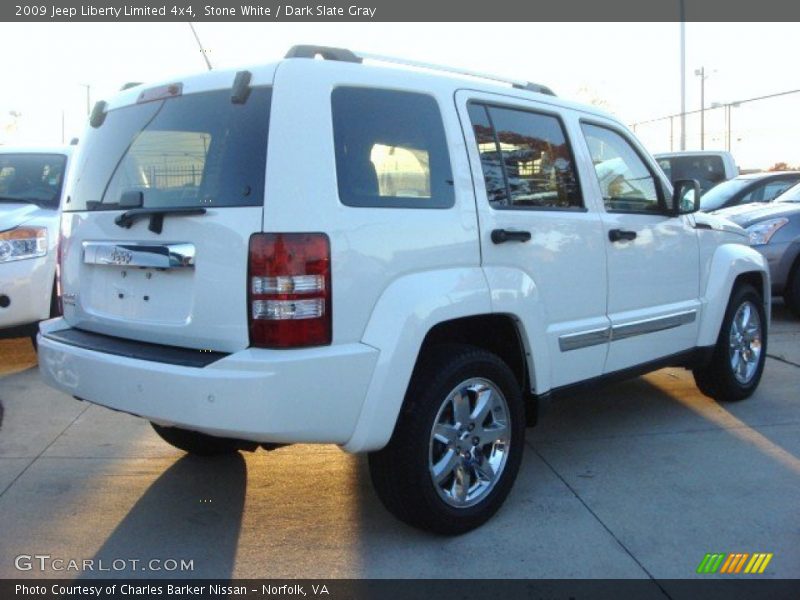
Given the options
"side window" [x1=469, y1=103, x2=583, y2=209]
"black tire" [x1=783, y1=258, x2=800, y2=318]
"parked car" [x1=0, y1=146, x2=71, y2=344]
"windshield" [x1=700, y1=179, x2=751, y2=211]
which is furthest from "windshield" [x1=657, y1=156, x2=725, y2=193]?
"parked car" [x1=0, y1=146, x2=71, y2=344]

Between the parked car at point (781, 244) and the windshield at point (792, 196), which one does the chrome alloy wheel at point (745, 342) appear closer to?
the parked car at point (781, 244)

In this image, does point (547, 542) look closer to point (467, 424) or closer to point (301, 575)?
point (467, 424)

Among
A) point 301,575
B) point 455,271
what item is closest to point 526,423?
point 455,271

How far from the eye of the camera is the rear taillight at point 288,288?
279 cm

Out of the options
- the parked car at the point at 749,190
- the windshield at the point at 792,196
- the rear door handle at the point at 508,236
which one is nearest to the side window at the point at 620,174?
the rear door handle at the point at 508,236

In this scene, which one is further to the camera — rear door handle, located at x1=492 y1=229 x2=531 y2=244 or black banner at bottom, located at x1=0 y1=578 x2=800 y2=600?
rear door handle, located at x1=492 y1=229 x2=531 y2=244

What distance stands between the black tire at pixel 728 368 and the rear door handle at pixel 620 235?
136 cm

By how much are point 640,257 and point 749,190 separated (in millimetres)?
7007

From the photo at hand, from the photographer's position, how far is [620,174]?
14.6 feet

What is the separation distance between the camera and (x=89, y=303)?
350 centimetres

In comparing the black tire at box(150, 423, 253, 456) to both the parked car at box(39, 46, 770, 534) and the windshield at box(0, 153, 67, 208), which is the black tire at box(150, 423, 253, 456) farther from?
the windshield at box(0, 153, 67, 208)

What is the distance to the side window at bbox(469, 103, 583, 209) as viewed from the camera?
3.56 meters

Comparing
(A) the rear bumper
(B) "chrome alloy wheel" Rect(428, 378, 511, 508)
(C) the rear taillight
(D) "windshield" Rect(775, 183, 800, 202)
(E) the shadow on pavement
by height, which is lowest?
(E) the shadow on pavement

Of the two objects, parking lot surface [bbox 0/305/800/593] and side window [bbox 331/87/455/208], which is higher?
side window [bbox 331/87/455/208]
